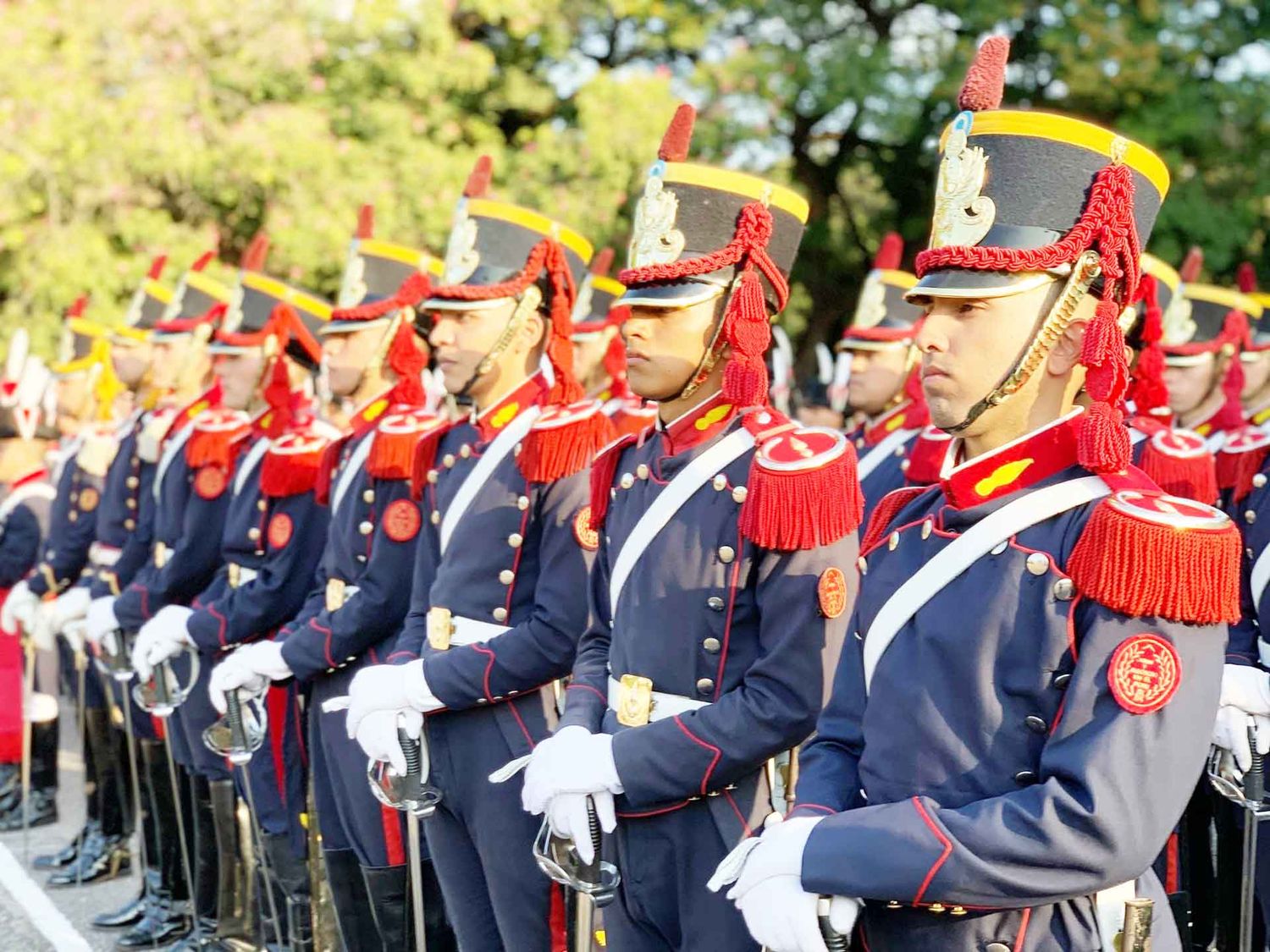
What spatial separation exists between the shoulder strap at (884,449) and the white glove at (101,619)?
→ 9.80 ft

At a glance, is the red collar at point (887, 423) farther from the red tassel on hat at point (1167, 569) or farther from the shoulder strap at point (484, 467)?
the red tassel on hat at point (1167, 569)

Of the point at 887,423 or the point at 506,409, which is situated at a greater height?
the point at 506,409

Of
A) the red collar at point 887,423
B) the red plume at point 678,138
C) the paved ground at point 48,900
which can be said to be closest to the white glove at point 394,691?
the red plume at point 678,138

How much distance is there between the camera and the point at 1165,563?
2.18m

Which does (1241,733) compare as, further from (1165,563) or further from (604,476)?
(1165,563)

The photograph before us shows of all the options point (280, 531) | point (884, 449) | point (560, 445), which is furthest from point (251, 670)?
point (884, 449)

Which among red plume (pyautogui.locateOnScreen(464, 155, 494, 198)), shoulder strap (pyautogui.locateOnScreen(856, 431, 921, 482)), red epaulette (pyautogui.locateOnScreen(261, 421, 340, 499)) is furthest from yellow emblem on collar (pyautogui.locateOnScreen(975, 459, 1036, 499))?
shoulder strap (pyautogui.locateOnScreen(856, 431, 921, 482))

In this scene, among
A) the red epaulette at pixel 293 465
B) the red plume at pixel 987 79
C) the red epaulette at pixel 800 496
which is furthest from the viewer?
the red epaulette at pixel 293 465

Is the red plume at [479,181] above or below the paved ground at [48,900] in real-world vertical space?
above

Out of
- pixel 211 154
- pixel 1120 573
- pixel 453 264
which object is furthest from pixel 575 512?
pixel 211 154

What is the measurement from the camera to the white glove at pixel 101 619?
625 centimetres

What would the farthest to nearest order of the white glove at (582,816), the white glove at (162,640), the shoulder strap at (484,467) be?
the white glove at (162,640) < the shoulder strap at (484,467) < the white glove at (582,816)

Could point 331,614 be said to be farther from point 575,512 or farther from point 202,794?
point 202,794

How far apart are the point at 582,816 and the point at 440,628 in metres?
1.04
